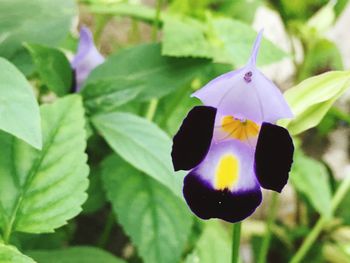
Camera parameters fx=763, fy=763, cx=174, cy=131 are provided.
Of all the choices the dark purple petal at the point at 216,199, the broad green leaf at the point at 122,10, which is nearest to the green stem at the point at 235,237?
the dark purple petal at the point at 216,199

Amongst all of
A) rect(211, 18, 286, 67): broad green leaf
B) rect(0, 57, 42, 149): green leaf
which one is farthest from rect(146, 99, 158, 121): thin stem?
rect(0, 57, 42, 149): green leaf

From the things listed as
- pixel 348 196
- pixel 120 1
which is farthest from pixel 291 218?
pixel 120 1

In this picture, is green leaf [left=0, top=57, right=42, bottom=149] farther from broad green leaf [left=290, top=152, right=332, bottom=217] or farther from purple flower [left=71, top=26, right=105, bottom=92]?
broad green leaf [left=290, top=152, right=332, bottom=217]

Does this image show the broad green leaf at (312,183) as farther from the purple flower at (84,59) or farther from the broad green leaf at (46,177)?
the broad green leaf at (46,177)

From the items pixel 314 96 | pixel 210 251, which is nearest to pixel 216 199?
pixel 314 96

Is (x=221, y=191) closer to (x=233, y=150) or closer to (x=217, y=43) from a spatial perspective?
(x=233, y=150)
